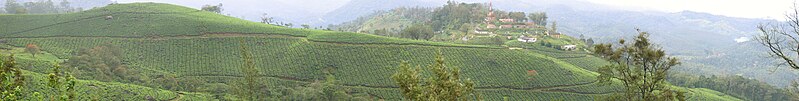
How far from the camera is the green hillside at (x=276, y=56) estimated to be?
6175 cm

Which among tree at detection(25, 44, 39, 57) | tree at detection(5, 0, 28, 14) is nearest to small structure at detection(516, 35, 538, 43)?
tree at detection(25, 44, 39, 57)

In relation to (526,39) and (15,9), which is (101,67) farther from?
(15,9)

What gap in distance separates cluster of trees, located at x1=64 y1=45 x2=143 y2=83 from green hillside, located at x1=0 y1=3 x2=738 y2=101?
2.01 metres

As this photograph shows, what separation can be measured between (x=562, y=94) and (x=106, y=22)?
66.0m

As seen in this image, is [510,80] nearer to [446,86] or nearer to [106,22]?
[446,86]

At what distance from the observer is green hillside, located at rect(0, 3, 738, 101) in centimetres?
6175

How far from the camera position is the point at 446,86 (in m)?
16.1

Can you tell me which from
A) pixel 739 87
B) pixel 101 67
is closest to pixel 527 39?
pixel 739 87

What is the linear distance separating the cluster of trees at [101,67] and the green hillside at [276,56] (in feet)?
6.59

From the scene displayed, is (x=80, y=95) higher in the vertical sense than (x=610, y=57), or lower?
lower

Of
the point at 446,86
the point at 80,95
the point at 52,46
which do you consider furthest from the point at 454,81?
the point at 52,46

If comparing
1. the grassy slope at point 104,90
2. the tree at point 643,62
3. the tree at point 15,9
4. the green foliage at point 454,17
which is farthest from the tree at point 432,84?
the tree at point 15,9

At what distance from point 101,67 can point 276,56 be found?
63.1 ft

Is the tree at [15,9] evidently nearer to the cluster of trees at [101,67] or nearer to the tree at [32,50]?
the tree at [32,50]
